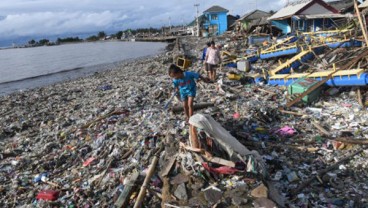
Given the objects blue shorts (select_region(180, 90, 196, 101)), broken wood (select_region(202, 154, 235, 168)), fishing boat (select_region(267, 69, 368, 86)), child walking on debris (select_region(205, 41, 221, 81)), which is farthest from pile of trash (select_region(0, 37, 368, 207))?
child walking on debris (select_region(205, 41, 221, 81))

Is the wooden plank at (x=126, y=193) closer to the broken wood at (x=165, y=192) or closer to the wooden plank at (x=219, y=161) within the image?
the broken wood at (x=165, y=192)

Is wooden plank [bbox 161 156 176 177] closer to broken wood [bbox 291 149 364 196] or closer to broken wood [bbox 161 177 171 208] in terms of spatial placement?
broken wood [bbox 161 177 171 208]

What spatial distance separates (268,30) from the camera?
3672 centimetres

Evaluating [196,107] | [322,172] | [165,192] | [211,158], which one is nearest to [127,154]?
[165,192]

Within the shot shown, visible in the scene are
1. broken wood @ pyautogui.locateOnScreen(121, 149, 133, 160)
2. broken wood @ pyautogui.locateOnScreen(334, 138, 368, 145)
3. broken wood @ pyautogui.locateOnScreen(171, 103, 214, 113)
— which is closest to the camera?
broken wood @ pyautogui.locateOnScreen(334, 138, 368, 145)

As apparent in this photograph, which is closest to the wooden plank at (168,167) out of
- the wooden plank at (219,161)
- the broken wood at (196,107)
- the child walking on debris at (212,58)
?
the wooden plank at (219,161)

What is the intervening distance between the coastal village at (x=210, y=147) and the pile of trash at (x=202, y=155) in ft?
0.08

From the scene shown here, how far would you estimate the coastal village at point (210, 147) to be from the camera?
16.4 ft

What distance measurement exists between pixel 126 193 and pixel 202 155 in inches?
57.9

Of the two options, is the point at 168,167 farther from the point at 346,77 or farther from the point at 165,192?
the point at 346,77

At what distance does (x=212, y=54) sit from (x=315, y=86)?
4.62m

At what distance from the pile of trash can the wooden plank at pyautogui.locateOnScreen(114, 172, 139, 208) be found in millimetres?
23

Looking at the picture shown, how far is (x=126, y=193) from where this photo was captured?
5.21 m

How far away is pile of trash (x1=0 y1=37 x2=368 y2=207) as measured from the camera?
4.96 m
